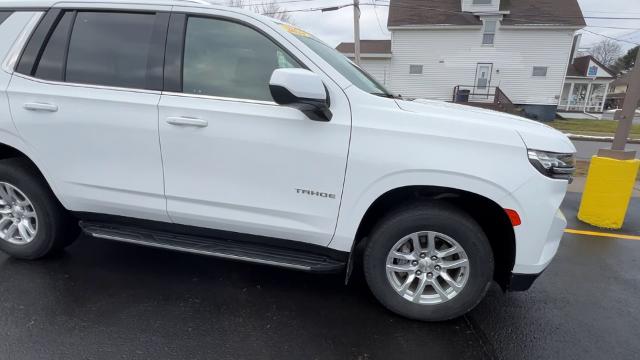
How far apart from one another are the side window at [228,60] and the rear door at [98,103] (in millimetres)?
224

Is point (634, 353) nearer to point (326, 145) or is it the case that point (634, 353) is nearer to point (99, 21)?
point (326, 145)

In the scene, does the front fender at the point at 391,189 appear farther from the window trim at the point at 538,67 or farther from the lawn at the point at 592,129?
the window trim at the point at 538,67

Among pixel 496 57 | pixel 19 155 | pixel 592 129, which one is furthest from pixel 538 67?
pixel 19 155

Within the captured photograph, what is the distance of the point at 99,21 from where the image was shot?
9.29 ft

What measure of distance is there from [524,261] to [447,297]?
0.54m

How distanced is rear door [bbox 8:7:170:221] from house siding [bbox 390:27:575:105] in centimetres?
2445

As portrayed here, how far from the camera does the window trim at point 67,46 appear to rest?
2691 mm

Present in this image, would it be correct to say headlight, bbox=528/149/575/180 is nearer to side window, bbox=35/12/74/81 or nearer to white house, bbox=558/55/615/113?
side window, bbox=35/12/74/81

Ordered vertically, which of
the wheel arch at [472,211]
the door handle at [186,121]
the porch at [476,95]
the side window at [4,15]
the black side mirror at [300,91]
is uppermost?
the side window at [4,15]

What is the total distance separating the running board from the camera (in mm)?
2635

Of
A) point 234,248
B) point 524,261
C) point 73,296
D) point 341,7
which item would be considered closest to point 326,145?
point 234,248

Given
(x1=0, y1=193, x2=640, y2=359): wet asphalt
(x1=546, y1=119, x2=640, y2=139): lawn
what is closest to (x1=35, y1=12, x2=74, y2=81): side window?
Result: (x1=0, y1=193, x2=640, y2=359): wet asphalt

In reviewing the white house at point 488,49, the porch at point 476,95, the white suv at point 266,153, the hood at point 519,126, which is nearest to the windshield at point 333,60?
the white suv at point 266,153

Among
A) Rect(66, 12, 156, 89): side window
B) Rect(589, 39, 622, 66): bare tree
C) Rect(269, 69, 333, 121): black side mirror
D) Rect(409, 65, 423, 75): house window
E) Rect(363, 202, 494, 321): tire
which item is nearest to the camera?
Rect(269, 69, 333, 121): black side mirror
